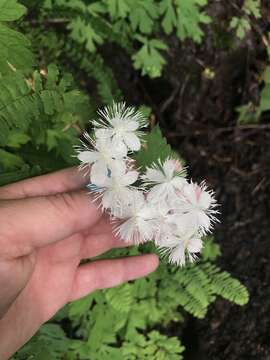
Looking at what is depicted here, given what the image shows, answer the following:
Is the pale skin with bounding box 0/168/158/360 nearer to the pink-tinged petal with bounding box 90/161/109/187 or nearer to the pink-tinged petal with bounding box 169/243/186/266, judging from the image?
the pink-tinged petal with bounding box 90/161/109/187

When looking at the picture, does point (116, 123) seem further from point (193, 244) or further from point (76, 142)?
point (76, 142)

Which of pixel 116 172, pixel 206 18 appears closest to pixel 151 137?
pixel 116 172

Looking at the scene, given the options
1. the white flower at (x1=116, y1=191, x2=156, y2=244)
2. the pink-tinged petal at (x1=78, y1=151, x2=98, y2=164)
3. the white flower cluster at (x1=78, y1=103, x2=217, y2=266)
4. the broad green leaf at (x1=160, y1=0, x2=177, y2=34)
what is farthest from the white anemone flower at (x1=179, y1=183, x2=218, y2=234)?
the broad green leaf at (x1=160, y1=0, x2=177, y2=34)

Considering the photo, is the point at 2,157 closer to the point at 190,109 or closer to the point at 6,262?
the point at 6,262

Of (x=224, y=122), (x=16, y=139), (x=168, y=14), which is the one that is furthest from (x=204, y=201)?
(x=224, y=122)

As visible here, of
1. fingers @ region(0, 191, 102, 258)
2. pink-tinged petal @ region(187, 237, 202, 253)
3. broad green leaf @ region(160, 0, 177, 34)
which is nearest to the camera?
fingers @ region(0, 191, 102, 258)

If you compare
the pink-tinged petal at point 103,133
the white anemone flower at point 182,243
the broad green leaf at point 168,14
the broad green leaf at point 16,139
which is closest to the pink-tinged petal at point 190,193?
the white anemone flower at point 182,243
